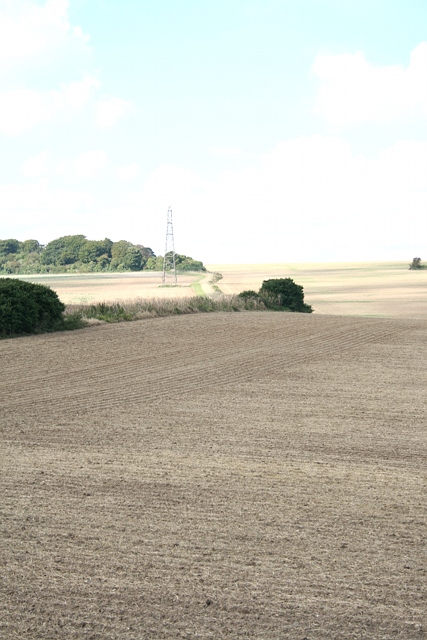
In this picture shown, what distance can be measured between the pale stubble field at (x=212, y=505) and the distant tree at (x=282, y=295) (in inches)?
547

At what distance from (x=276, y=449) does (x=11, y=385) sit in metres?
5.62

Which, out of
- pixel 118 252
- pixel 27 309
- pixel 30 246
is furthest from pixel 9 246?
pixel 27 309

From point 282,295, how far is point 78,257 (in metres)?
62.1

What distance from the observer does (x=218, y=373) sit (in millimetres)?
12922

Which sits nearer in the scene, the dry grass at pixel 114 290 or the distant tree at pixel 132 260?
the dry grass at pixel 114 290

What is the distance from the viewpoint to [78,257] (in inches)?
3396

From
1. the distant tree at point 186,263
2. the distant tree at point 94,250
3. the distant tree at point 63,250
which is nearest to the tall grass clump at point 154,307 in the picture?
the distant tree at point 186,263

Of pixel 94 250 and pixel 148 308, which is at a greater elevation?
pixel 94 250

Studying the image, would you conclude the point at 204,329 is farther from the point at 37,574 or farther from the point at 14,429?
the point at 37,574

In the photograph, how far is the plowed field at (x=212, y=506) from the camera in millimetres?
4230

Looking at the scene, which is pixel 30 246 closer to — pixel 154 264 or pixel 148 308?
pixel 154 264

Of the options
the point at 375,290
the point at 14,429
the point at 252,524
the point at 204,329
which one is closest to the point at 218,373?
the point at 14,429

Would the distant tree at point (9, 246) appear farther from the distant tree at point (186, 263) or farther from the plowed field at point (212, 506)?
the plowed field at point (212, 506)

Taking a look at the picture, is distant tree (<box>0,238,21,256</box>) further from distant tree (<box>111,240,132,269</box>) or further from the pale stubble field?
the pale stubble field
